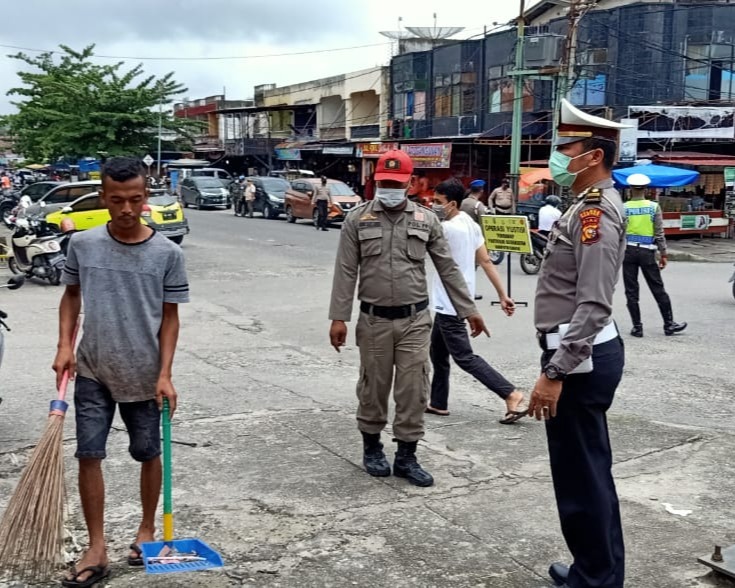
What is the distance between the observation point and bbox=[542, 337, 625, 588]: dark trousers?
315 centimetres

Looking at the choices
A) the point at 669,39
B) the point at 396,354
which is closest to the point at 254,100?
the point at 669,39

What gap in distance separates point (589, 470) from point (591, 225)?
0.95 metres

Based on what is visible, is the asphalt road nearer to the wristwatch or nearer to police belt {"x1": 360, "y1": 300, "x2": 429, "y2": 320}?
police belt {"x1": 360, "y1": 300, "x2": 429, "y2": 320}

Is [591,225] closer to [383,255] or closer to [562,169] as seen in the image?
[562,169]

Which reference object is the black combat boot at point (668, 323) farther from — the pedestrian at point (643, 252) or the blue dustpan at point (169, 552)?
the blue dustpan at point (169, 552)

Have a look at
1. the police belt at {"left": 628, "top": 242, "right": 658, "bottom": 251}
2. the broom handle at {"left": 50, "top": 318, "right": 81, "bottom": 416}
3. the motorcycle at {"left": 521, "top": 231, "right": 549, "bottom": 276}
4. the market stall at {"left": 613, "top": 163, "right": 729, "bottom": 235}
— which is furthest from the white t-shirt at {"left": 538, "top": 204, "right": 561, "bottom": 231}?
the broom handle at {"left": 50, "top": 318, "right": 81, "bottom": 416}

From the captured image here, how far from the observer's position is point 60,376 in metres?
3.46

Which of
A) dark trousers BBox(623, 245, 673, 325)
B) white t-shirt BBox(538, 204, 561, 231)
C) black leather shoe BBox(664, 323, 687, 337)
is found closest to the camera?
dark trousers BBox(623, 245, 673, 325)

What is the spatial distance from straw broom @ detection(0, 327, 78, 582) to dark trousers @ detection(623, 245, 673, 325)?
722cm

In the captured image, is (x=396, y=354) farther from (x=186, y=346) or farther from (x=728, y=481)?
(x=186, y=346)

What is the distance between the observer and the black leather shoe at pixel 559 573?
135 inches

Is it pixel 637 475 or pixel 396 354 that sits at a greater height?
pixel 396 354

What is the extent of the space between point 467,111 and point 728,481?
30491 millimetres

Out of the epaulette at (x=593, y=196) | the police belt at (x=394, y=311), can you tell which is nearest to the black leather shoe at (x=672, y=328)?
the police belt at (x=394, y=311)
